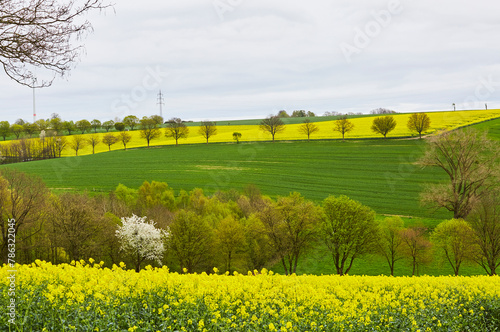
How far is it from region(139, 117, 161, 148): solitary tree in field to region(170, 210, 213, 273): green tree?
222ft

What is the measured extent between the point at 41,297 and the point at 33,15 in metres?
5.07

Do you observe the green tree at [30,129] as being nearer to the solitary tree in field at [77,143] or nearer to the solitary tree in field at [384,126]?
the solitary tree in field at [77,143]

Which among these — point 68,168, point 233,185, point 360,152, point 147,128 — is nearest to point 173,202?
point 233,185

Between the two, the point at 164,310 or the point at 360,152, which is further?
the point at 360,152

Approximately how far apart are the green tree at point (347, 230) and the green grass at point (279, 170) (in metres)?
16.4

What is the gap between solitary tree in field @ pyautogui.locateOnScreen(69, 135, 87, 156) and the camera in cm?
10644

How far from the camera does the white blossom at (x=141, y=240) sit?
1768 inches

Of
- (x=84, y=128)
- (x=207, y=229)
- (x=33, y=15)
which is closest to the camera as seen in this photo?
(x=33, y=15)

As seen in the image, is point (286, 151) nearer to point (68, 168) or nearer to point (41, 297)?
point (68, 168)

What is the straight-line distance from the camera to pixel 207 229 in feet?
151

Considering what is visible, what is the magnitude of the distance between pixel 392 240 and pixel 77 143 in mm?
89389

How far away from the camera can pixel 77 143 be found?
107m

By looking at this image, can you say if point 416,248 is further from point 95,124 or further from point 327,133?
point 95,124

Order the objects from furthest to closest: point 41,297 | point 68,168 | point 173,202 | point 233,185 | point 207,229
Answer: point 68,168, point 233,185, point 173,202, point 207,229, point 41,297
